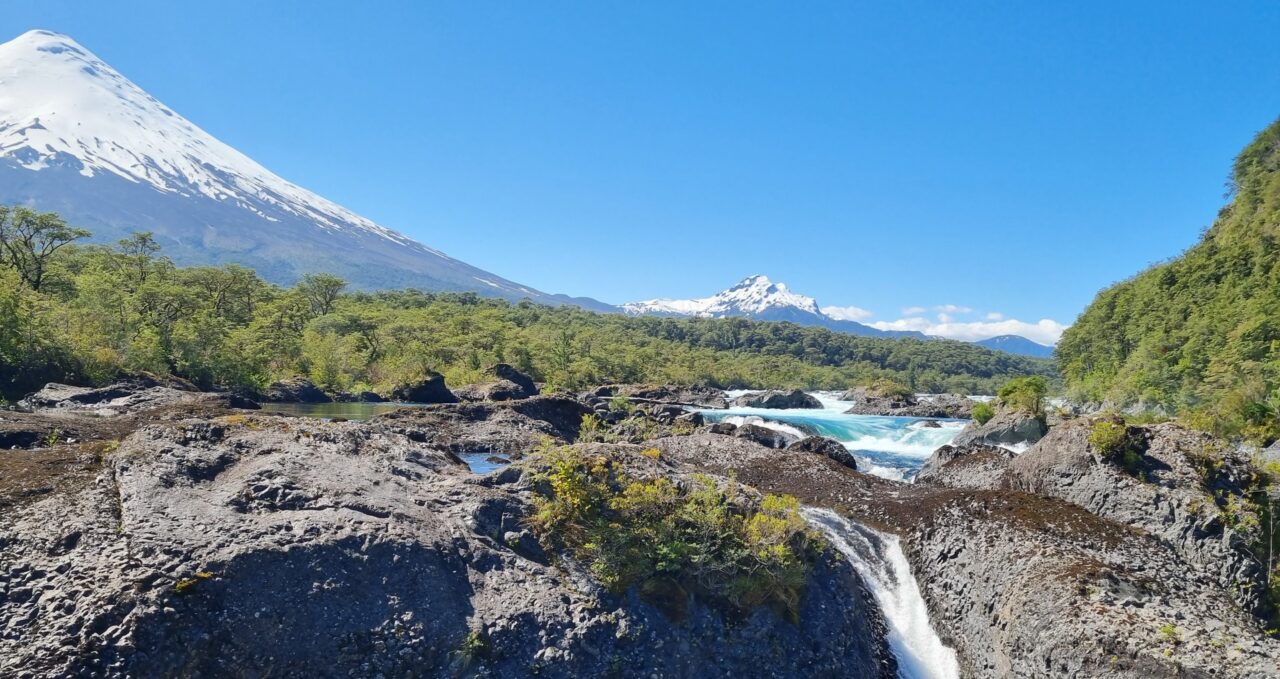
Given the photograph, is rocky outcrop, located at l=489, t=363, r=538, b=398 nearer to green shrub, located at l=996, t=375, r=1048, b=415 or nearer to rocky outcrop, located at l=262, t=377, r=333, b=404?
rocky outcrop, located at l=262, t=377, r=333, b=404

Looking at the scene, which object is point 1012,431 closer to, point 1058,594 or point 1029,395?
point 1029,395

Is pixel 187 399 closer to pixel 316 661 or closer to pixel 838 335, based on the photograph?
pixel 316 661

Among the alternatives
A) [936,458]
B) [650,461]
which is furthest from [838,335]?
[650,461]

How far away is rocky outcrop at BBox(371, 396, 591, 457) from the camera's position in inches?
897

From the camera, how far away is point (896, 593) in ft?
39.7

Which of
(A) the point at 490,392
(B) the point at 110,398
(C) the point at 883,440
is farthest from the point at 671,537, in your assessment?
(A) the point at 490,392

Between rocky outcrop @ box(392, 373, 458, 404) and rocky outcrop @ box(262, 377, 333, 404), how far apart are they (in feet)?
16.6

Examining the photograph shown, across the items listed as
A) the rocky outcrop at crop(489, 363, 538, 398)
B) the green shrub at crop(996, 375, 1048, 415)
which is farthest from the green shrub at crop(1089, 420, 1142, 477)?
the rocky outcrop at crop(489, 363, 538, 398)

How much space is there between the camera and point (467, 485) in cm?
940

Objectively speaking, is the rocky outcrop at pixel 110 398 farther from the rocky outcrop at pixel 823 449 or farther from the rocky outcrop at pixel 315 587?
the rocky outcrop at pixel 823 449

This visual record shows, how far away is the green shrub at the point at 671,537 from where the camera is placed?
27.6 ft

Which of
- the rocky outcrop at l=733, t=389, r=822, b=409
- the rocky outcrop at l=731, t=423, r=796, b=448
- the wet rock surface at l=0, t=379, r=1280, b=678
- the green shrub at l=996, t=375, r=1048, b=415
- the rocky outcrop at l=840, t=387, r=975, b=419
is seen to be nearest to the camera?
the wet rock surface at l=0, t=379, r=1280, b=678

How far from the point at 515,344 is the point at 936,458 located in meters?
59.8

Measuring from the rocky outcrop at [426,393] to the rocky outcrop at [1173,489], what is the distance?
37072 millimetres
